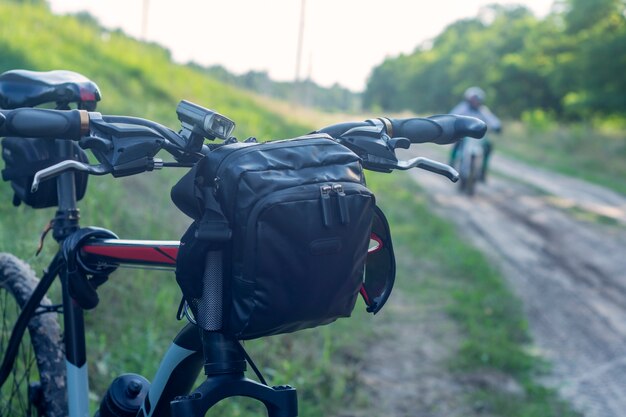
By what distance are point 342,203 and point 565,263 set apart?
8.21m

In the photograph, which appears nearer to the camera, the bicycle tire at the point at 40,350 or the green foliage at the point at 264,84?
the bicycle tire at the point at 40,350

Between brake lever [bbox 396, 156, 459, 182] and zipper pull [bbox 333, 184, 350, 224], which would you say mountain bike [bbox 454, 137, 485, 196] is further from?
zipper pull [bbox 333, 184, 350, 224]

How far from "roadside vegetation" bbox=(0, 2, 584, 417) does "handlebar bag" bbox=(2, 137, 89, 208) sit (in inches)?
28.8

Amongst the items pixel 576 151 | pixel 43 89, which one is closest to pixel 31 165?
pixel 43 89

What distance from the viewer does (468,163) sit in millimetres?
15117

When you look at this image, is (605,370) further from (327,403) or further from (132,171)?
(132,171)

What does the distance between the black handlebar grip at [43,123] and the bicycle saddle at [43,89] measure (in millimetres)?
393

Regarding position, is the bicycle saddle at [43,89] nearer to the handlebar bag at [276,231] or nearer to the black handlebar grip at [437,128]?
the handlebar bag at [276,231]

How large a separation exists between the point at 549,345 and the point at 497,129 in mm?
8189

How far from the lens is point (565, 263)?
938cm

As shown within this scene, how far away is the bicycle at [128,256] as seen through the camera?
1.79 metres

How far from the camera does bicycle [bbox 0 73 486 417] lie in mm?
1789

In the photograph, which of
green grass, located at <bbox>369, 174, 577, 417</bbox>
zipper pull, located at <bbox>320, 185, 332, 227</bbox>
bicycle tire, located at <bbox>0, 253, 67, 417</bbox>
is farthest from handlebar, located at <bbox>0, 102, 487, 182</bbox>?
green grass, located at <bbox>369, 174, 577, 417</bbox>

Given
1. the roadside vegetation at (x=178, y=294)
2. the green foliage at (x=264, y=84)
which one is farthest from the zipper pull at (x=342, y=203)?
the green foliage at (x=264, y=84)
